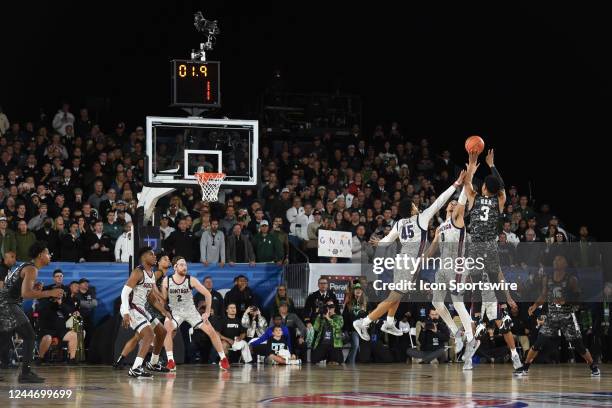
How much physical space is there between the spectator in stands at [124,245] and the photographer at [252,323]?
264cm

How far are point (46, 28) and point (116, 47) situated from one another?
2.10m

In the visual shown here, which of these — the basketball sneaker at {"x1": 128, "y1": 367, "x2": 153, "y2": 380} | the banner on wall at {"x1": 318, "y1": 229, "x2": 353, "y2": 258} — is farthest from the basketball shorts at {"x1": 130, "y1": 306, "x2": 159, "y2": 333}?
the banner on wall at {"x1": 318, "y1": 229, "x2": 353, "y2": 258}

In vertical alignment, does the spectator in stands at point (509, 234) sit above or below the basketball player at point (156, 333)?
above

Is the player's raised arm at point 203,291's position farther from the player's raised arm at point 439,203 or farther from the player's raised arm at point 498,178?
the player's raised arm at point 498,178

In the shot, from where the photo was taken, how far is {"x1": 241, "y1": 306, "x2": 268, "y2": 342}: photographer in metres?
21.3

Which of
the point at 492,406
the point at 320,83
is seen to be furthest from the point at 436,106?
the point at 492,406

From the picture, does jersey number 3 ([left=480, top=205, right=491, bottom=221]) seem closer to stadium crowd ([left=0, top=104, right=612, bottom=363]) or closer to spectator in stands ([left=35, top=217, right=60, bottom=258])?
stadium crowd ([left=0, top=104, right=612, bottom=363])

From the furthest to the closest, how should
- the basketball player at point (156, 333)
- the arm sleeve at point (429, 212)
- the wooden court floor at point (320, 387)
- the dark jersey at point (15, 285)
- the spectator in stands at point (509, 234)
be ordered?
the spectator in stands at point (509, 234), the basketball player at point (156, 333), the arm sleeve at point (429, 212), the dark jersey at point (15, 285), the wooden court floor at point (320, 387)

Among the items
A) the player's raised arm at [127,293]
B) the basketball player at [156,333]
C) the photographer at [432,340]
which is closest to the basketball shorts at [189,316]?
the basketball player at [156,333]

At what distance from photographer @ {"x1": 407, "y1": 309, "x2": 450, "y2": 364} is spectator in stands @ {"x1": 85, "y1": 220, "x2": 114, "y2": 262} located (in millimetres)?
6625

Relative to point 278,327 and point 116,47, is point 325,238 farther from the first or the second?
point 116,47

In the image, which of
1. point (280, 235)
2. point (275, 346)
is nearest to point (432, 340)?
point (275, 346)

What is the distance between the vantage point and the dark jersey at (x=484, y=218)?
15.3m

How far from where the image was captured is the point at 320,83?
33281mm
